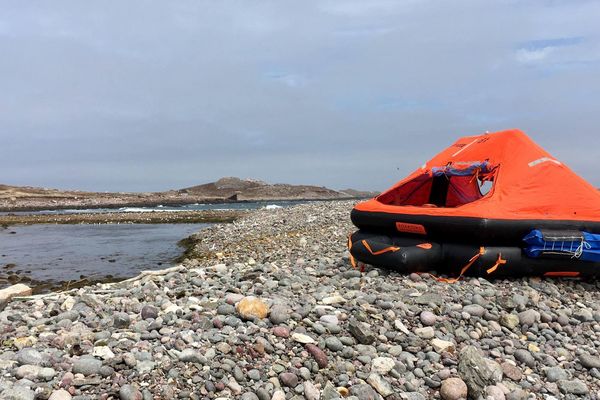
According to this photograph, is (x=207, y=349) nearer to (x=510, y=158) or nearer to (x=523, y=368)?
(x=523, y=368)

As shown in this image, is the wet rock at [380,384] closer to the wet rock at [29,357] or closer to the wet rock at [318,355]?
the wet rock at [318,355]

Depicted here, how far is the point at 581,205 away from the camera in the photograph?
21.4 ft

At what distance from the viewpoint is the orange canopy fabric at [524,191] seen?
6242 mm

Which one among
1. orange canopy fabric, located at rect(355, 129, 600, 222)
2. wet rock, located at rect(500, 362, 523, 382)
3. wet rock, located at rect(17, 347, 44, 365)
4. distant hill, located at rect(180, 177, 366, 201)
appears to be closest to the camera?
wet rock, located at rect(17, 347, 44, 365)

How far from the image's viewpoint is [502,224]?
236 inches

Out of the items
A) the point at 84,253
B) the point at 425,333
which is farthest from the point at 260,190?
the point at 425,333

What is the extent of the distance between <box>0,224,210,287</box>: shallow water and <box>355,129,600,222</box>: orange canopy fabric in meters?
11.0

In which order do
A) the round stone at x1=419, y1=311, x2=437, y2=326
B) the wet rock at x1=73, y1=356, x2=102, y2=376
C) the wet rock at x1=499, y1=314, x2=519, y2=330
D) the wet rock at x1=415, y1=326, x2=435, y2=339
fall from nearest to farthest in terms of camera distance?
the wet rock at x1=73, y1=356, x2=102, y2=376 → the wet rock at x1=415, y1=326, x2=435, y2=339 → the round stone at x1=419, y1=311, x2=437, y2=326 → the wet rock at x1=499, y1=314, x2=519, y2=330

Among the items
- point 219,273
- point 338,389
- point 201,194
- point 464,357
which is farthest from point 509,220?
point 201,194

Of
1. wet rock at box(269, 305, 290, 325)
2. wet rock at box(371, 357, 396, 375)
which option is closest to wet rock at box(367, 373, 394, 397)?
wet rock at box(371, 357, 396, 375)

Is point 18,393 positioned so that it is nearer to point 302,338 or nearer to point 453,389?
point 302,338

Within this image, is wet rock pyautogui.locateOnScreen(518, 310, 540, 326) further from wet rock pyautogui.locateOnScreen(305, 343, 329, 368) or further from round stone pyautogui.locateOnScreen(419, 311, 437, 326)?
wet rock pyautogui.locateOnScreen(305, 343, 329, 368)

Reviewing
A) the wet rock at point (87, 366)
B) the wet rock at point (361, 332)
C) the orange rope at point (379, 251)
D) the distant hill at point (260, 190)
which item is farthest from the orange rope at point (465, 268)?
the distant hill at point (260, 190)

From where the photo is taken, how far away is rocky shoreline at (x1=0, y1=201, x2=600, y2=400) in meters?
3.53
